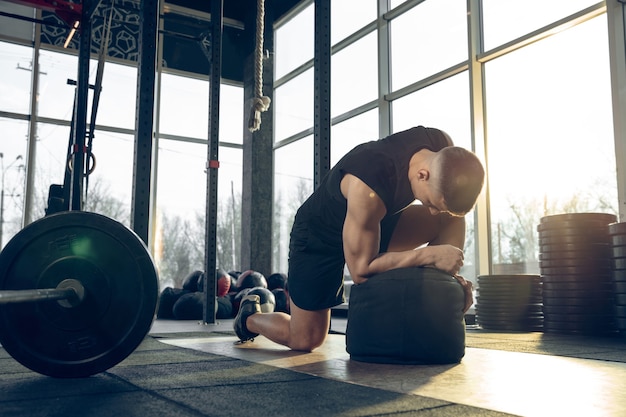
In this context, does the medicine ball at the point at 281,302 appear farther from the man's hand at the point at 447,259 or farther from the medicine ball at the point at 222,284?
the man's hand at the point at 447,259

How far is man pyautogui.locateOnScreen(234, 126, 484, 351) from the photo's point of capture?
1.81m

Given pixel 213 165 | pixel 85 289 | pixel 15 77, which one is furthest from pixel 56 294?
pixel 15 77

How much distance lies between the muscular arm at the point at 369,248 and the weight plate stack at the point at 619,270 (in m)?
1.81

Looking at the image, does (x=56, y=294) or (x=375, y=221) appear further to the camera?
(x=375, y=221)

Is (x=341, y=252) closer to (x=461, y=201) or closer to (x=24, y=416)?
(x=461, y=201)

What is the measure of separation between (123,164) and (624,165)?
5640 mm

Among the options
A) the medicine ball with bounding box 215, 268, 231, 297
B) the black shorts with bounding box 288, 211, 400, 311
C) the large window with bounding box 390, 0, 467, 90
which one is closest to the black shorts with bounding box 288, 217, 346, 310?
the black shorts with bounding box 288, 211, 400, 311

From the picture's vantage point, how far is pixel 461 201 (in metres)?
1.79

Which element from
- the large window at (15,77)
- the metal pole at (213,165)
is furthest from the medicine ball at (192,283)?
the large window at (15,77)

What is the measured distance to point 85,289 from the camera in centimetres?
161

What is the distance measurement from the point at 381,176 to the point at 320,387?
2.28ft

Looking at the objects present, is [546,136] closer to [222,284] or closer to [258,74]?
[258,74]

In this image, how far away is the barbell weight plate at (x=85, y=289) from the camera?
1579 millimetres

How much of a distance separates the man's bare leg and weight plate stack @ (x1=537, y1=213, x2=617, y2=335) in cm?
190
